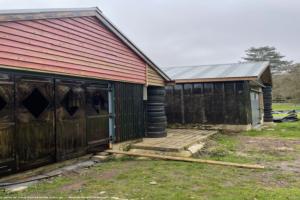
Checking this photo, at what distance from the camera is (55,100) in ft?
17.8

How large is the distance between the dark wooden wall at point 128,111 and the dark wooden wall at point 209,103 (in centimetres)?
408

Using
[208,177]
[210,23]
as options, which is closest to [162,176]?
[208,177]

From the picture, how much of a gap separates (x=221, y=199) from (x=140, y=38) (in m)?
29.0

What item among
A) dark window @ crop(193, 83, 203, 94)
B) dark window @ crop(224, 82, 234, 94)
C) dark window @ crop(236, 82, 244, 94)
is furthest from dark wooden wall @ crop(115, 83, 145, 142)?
dark window @ crop(236, 82, 244, 94)

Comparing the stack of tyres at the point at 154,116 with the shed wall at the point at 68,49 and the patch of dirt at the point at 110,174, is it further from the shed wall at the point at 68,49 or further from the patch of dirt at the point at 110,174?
the patch of dirt at the point at 110,174

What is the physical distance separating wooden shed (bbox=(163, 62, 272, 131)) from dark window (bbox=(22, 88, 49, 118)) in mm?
7823

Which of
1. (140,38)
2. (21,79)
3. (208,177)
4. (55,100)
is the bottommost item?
(208,177)

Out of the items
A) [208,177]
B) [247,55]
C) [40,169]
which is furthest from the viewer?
[247,55]

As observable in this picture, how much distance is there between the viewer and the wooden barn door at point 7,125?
429cm

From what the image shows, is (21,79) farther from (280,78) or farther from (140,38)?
(280,78)

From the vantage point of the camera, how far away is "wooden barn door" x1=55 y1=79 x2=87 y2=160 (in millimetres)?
5492

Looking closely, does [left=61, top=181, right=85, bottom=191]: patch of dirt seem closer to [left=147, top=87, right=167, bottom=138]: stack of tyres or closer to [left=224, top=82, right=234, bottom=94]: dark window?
[left=147, top=87, right=167, bottom=138]: stack of tyres

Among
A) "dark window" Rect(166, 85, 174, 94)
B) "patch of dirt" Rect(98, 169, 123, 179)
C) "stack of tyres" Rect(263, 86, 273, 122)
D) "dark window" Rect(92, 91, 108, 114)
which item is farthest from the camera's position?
"stack of tyres" Rect(263, 86, 273, 122)

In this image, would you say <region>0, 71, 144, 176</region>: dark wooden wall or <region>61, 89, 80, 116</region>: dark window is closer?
<region>0, 71, 144, 176</region>: dark wooden wall
